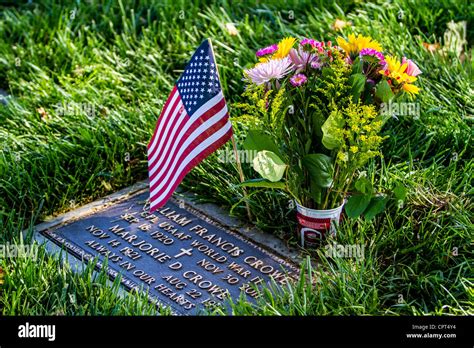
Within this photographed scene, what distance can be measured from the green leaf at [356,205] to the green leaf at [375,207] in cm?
4

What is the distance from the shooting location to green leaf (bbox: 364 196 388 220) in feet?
13.9

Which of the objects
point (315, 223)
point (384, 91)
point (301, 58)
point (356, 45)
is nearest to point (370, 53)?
point (356, 45)

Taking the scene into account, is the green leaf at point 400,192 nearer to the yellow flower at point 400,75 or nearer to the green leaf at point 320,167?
the green leaf at point 320,167

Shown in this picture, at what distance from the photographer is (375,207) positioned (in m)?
4.27

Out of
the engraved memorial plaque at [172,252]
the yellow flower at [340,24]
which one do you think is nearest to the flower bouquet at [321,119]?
the engraved memorial plaque at [172,252]

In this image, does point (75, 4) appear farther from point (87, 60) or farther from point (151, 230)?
point (151, 230)

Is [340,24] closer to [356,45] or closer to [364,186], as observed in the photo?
[356,45]

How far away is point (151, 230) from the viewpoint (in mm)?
4789

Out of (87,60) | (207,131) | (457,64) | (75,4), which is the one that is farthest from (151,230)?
(75,4)

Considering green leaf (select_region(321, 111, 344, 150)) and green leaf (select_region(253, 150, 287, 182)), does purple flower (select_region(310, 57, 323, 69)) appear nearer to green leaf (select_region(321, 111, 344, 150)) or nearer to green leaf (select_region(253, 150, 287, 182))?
green leaf (select_region(321, 111, 344, 150))

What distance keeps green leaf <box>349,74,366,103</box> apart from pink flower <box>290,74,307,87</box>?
24cm

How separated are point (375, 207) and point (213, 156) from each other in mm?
1261

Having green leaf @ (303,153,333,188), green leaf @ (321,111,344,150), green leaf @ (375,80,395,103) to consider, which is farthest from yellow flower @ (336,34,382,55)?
green leaf @ (303,153,333,188)

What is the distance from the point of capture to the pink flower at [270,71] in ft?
13.8
